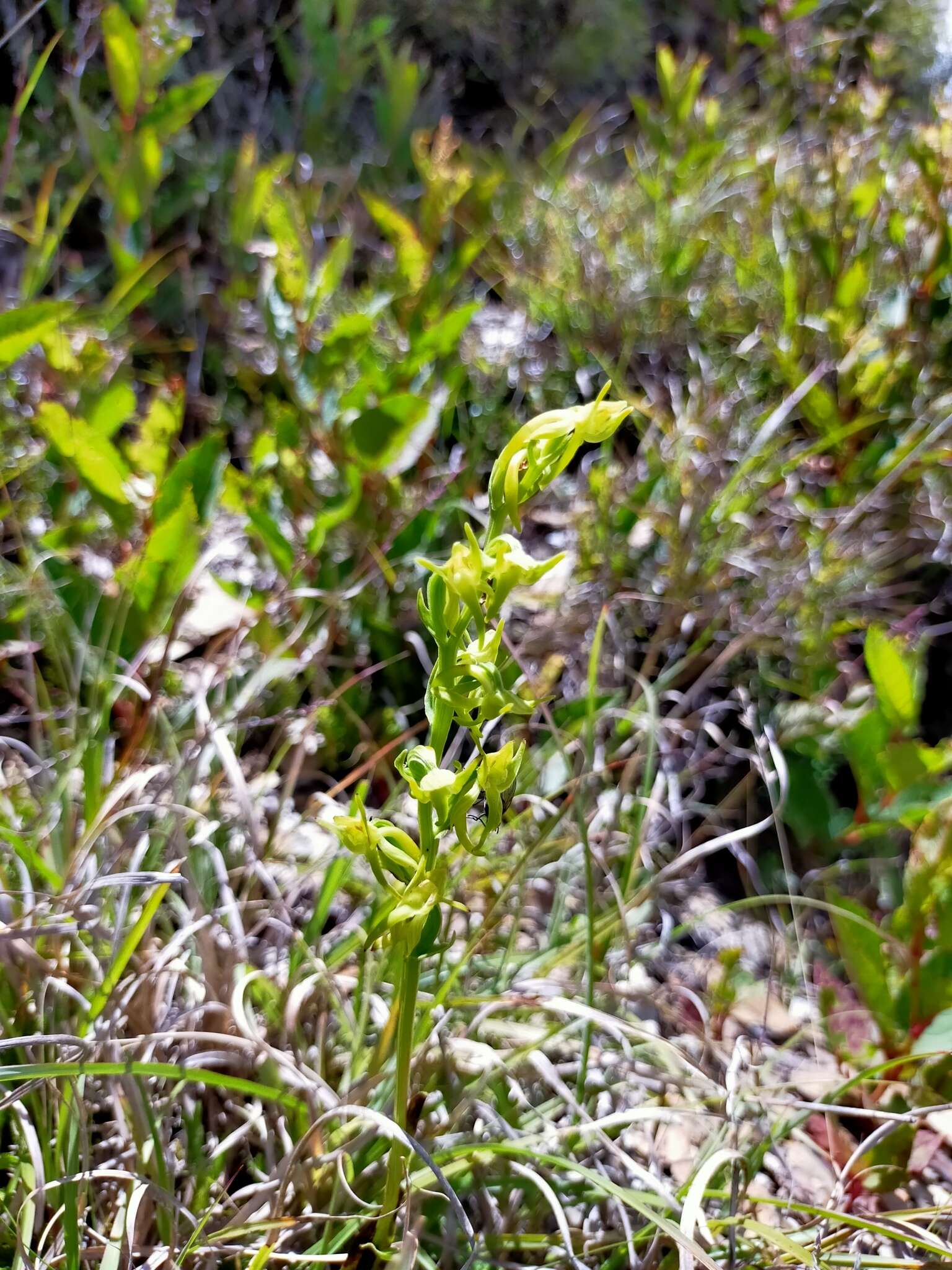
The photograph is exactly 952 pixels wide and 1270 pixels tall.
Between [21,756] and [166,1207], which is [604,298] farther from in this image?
[166,1207]

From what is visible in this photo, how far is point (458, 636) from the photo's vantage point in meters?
0.42

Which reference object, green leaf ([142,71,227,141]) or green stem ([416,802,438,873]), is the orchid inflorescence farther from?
green leaf ([142,71,227,141])

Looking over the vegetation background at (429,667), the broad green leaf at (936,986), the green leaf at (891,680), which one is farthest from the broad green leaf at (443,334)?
the broad green leaf at (936,986)

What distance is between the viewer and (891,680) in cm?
95

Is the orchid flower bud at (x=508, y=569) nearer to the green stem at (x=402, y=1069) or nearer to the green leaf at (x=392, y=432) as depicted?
the green stem at (x=402, y=1069)

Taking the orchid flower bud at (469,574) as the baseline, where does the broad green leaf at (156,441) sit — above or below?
above

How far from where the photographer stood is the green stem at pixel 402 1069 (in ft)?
1.53

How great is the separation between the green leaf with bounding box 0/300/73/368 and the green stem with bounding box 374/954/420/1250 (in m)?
0.68

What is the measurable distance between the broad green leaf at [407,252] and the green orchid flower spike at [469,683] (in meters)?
1.05

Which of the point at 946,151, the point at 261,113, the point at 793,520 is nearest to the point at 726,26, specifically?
the point at 261,113

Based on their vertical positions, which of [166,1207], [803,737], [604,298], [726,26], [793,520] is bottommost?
[803,737]

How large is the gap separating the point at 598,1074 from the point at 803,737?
1.73 feet

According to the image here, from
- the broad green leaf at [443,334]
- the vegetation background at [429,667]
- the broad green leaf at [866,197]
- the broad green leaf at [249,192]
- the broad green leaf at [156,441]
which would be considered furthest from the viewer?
the broad green leaf at [866,197]

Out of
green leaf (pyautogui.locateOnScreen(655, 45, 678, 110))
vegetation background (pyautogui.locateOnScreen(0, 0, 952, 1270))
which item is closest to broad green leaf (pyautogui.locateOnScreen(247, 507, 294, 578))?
vegetation background (pyautogui.locateOnScreen(0, 0, 952, 1270))
